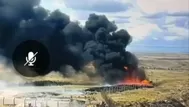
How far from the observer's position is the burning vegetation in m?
2.43

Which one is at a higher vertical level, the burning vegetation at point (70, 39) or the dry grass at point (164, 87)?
the burning vegetation at point (70, 39)

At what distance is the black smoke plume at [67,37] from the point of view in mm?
2430

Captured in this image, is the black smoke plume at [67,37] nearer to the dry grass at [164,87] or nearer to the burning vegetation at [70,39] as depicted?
the burning vegetation at [70,39]

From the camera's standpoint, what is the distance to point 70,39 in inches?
97.3

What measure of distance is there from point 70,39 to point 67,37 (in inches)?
0.8

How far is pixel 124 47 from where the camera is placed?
98.0 inches

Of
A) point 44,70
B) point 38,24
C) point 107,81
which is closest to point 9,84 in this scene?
point 44,70

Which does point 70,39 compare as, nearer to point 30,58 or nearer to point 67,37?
point 67,37

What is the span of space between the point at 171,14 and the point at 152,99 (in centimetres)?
52
